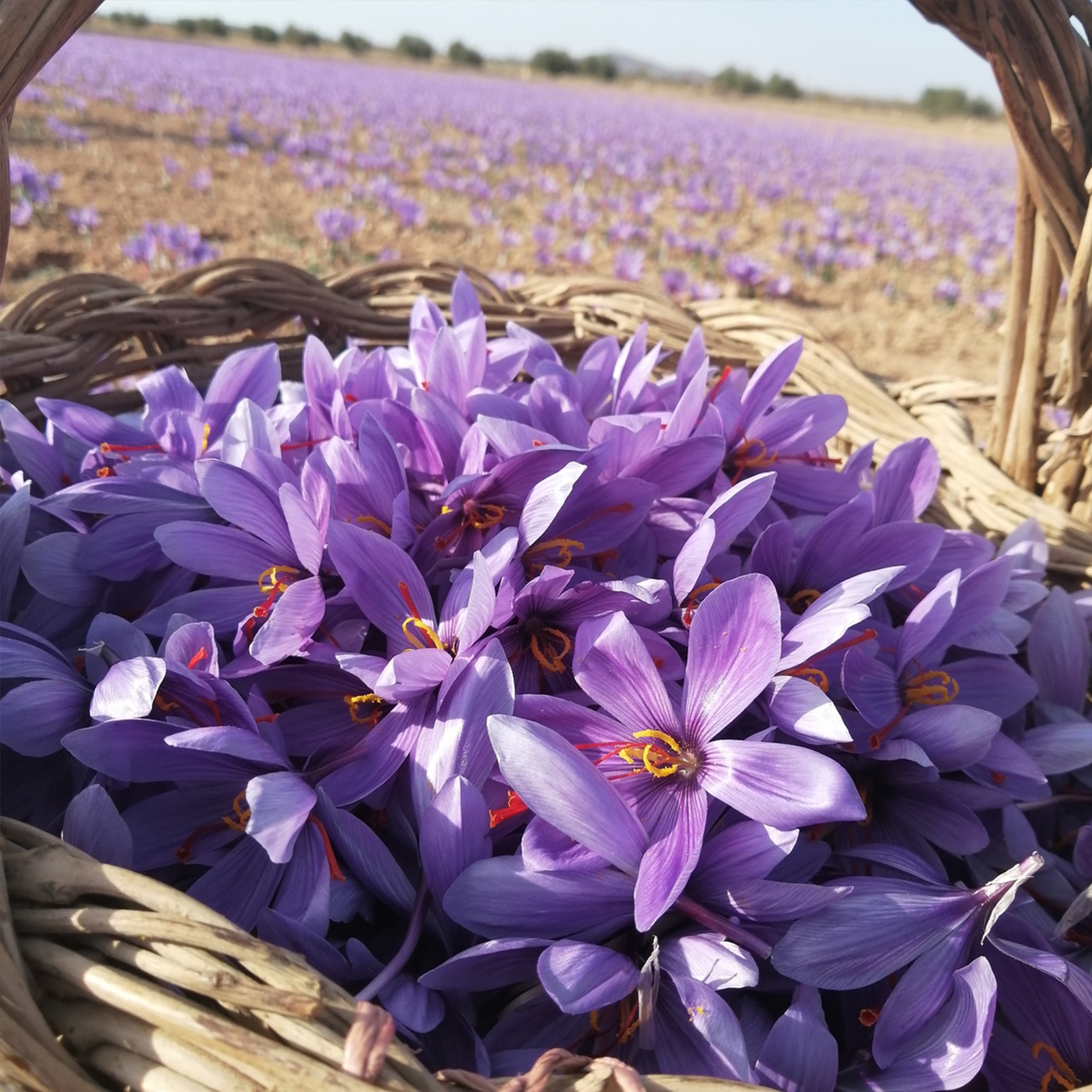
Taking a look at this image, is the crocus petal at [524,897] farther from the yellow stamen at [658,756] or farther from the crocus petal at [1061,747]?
the crocus petal at [1061,747]

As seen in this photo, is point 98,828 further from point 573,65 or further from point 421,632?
point 573,65

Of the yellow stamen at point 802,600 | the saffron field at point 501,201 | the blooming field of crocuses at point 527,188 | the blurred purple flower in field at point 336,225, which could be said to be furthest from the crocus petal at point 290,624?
the blurred purple flower in field at point 336,225

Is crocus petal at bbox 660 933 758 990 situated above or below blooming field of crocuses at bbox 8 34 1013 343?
below

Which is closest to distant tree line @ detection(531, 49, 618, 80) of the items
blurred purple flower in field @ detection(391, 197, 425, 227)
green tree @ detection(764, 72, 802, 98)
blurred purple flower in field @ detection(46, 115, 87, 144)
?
green tree @ detection(764, 72, 802, 98)

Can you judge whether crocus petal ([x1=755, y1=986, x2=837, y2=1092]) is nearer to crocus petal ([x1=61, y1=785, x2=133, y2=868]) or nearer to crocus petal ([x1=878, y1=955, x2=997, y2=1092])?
crocus petal ([x1=878, y1=955, x2=997, y2=1092])

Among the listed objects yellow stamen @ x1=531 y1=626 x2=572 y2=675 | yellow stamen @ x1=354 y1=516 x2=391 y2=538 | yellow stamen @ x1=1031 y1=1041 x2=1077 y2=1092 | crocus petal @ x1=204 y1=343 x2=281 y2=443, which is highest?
crocus petal @ x1=204 y1=343 x2=281 y2=443

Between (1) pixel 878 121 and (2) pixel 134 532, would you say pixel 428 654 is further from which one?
(1) pixel 878 121

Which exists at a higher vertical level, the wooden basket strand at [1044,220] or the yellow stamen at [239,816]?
the wooden basket strand at [1044,220]

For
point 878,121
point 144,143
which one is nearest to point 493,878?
point 144,143
